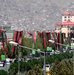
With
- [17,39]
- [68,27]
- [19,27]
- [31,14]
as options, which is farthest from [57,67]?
[31,14]

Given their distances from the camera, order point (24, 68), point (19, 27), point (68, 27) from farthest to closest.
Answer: point (19, 27)
point (68, 27)
point (24, 68)

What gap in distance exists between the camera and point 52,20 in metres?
191

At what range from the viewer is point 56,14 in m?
195

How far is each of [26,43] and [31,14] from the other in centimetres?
13272

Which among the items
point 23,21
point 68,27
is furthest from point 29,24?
point 68,27

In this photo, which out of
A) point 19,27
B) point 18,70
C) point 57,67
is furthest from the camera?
point 19,27

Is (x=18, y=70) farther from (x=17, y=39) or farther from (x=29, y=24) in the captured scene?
(x=29, y=24)

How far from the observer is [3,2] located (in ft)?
650

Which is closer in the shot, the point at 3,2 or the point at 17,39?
the point at 17,39

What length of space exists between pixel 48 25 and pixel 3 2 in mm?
23777

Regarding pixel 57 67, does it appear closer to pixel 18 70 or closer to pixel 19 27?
pixel 18 70

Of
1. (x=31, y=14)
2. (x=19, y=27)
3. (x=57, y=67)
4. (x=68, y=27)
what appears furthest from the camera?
(x=31, y=14)

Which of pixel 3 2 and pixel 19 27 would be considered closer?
pixel 19 27

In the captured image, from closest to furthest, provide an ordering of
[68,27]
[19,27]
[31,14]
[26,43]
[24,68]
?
[24,68], [26,43], [68,27], [19,27], [31,14]
